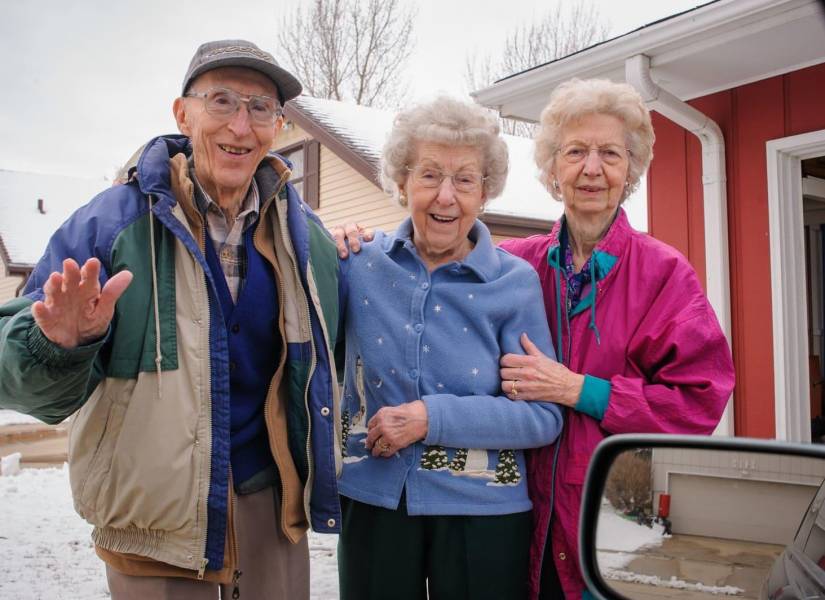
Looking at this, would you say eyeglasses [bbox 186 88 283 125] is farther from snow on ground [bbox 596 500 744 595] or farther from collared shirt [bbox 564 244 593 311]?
snow on ground [bbox 596 500 744 595]

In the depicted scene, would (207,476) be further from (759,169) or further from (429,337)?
(759,169)

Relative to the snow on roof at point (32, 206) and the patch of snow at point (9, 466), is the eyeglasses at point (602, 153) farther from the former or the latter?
the snow on roof at point (32, 206)

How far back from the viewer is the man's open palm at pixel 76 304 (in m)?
1.62

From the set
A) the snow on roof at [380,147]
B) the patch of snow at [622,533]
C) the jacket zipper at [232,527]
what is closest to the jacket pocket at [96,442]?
the jacket zipper at [232,527]

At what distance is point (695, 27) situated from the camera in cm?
436

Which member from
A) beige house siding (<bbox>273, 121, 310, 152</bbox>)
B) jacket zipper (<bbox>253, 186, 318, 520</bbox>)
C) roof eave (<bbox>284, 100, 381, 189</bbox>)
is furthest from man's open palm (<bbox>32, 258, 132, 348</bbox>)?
beige house siding (<bbox>273, 121, 310, 152</bbox>)

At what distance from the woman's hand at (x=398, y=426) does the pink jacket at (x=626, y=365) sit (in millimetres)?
417

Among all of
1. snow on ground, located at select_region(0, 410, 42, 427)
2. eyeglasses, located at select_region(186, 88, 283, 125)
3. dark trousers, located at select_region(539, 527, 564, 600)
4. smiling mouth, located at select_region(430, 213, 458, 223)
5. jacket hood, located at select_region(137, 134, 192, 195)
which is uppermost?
eyeglasses, located at select_region(186, 88, 283, 125)

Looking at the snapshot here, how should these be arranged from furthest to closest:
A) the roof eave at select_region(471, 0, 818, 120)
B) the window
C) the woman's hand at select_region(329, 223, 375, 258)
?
the window → the roof eave at select_region(471, 0, 818, 120) → the woman's hand at select_region(329, 223, 375, 258)

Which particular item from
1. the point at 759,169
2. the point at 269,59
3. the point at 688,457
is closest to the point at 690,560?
the point at 688,457

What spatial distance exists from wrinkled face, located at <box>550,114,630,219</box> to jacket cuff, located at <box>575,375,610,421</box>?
0.58 metres

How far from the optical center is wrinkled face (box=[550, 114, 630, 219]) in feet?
7.90

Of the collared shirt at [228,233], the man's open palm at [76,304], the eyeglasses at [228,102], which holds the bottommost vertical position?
the man's open palm at [76,304]

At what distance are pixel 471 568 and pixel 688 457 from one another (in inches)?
46.4
